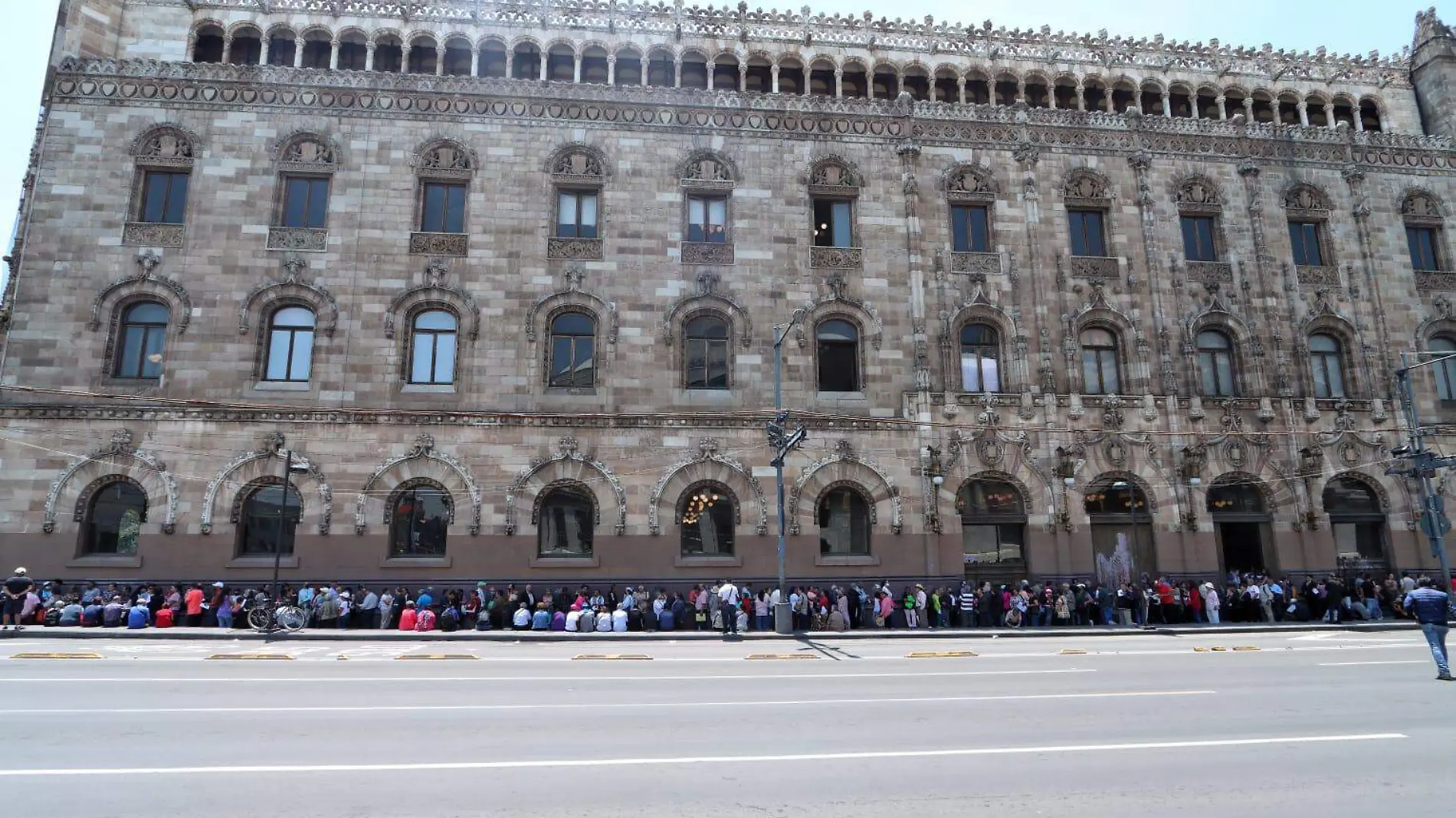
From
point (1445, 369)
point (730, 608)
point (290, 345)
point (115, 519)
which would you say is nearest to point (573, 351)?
point (290, 345)

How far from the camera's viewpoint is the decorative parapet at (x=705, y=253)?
28.2 m

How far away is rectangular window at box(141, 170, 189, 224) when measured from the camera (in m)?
26.8

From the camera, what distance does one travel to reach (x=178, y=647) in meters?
19.5

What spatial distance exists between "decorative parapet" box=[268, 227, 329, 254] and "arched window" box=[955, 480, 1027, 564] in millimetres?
22768

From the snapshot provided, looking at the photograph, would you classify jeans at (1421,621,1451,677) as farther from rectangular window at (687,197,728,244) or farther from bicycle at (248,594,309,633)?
bicycle at (248,594,309,633)

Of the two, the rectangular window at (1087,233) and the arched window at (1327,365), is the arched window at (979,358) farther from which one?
the arched window at (1327,365)

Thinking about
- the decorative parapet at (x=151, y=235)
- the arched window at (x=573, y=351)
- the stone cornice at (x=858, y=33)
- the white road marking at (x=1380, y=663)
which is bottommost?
the white road marking at (x=1380, y=663)

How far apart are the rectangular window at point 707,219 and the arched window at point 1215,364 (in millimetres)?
17894

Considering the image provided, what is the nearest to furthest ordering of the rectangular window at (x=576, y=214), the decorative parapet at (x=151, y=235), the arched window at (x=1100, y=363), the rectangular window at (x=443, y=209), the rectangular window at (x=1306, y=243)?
the decorative parapet at (x=151, y=235) < the rectangular window at (x=443, y=209) < the rectangular window at (x=576, y=214) < the arched window at (x=1100, y=363) < the rectangular window at (x=1306, y=243)

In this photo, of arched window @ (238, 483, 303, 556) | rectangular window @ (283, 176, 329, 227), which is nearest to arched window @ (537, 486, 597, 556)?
arched window @ (238, 483, 303, 556)

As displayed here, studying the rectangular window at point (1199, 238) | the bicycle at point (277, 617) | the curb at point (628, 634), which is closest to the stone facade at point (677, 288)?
the rectangular window at point (1199, 238)

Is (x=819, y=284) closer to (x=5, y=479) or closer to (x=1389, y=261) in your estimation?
(x=1389, y=261)

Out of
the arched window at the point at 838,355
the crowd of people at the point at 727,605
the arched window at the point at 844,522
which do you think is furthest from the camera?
the arched window at the point at 838,355

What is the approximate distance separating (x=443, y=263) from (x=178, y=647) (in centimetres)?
1350
